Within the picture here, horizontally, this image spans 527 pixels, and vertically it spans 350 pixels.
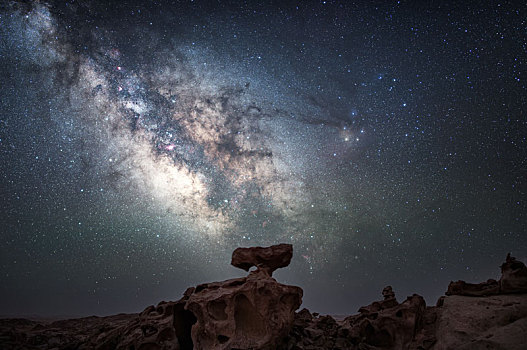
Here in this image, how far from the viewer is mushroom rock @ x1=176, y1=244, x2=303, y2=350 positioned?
9.99 metres

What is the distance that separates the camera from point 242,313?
10695 mm

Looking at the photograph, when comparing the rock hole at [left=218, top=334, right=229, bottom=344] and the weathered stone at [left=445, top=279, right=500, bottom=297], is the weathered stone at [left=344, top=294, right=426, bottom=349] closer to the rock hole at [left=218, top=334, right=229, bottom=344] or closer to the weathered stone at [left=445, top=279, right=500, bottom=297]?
the weathered stone at [left=445, top=279, right=500, bottom=297]

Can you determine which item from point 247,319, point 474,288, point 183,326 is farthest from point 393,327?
point 183,326

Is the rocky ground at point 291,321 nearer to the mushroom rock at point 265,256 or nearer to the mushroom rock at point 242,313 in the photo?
the mushroom rock at point 242,313

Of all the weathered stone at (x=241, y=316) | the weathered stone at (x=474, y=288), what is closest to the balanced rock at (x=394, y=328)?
the weathered stone at (x=474, y=288)

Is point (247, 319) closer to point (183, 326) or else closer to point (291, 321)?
point (291, 321)

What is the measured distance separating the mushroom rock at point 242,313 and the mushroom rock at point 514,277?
877cm

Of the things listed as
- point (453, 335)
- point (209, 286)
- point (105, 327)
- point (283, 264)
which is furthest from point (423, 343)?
point (105, 327)

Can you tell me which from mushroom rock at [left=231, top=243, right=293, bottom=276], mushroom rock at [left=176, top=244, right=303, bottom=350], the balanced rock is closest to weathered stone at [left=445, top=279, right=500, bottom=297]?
the balanced rock

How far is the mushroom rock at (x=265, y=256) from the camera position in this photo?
13.7 m

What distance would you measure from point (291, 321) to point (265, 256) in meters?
3.40

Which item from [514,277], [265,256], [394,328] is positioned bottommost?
[394,328]

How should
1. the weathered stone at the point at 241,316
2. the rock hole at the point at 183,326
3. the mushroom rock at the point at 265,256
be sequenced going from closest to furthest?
the weathered stone at the point at 241,316 → the rock hole at the point at 183,326 → the mushroom rock at the point at 265,256

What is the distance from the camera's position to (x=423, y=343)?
9492 millimetres
